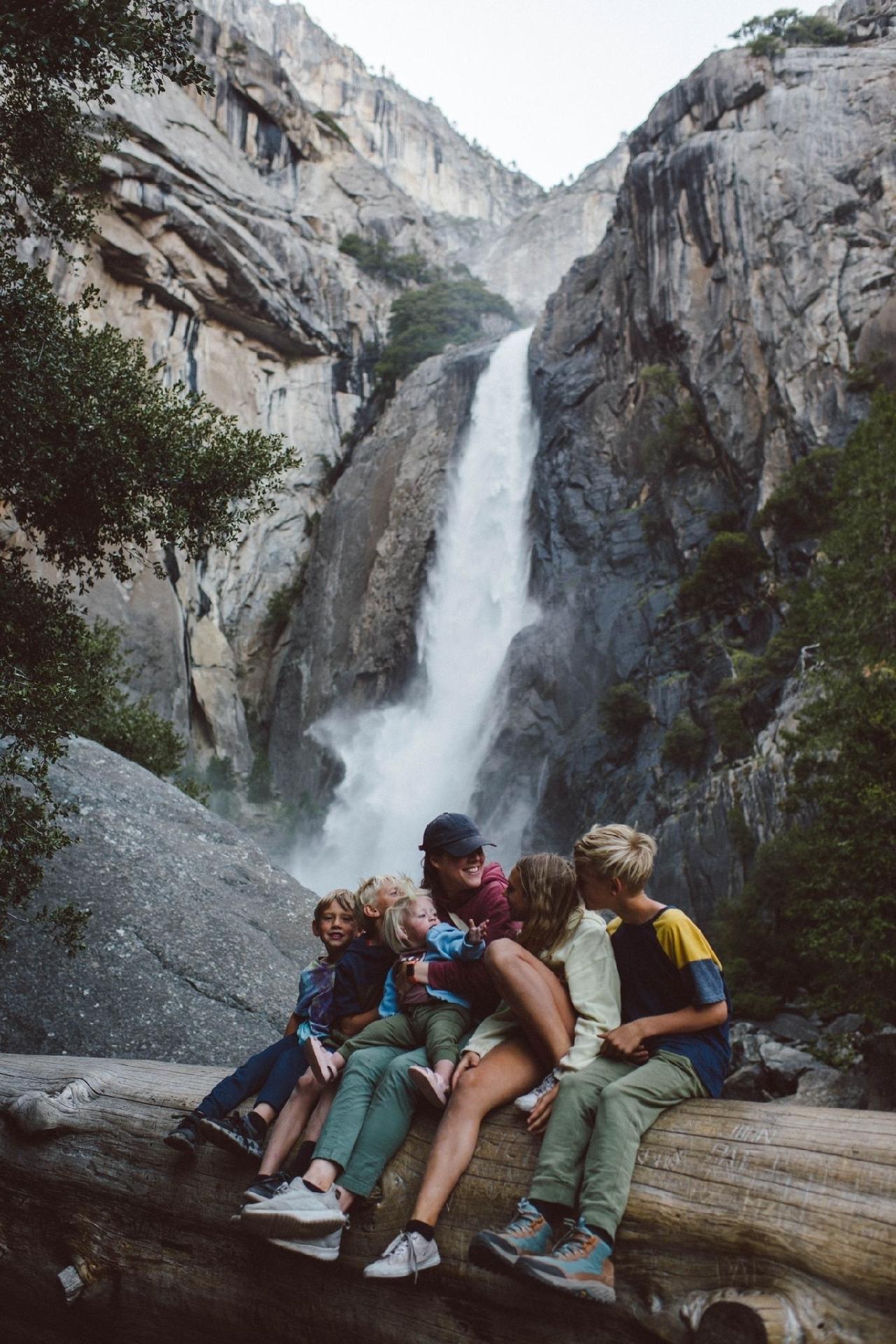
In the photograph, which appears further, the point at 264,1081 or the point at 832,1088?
the point at 832,1088

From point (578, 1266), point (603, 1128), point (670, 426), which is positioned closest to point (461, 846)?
point (603, 1128)

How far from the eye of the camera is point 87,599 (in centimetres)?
3116

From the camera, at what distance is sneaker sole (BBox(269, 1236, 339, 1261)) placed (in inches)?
120

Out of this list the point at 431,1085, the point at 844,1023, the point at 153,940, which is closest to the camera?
the point at 431,1085

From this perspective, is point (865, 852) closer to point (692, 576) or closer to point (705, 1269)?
point (705, 1269)

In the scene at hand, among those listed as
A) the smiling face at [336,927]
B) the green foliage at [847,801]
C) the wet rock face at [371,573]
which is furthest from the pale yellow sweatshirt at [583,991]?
the wet rock face at [371,573]

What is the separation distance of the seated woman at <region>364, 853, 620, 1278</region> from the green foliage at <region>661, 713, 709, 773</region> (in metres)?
21.9

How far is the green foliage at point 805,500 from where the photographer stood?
2452 cm

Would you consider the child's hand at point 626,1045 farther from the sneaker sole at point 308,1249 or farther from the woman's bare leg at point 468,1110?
the sneaker sole at point 308,1249

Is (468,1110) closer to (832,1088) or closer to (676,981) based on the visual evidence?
(676,981)

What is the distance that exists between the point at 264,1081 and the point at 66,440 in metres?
5.62

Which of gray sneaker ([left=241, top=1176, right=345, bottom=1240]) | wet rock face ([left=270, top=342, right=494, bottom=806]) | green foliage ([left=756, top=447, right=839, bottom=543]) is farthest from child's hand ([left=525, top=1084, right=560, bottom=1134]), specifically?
wet rock face ([left=270, top=342, right=494, bottom=806])

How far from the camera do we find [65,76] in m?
7.95

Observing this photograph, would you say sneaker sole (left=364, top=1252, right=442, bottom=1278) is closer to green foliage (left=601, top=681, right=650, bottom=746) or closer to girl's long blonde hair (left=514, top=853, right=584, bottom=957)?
girl's long blonde hair (left=514, top=853, right=584, bottom=957)
